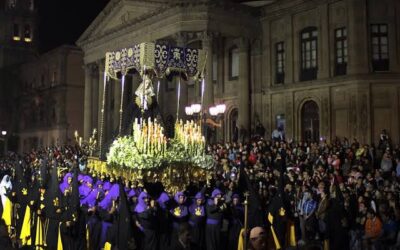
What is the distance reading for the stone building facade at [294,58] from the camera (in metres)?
26.5

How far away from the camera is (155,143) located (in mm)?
12961

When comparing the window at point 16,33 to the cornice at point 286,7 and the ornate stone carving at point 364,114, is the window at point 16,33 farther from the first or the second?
the ornate stone carving at point 364,114

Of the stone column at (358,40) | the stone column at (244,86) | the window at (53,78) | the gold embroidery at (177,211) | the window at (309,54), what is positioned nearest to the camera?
the gold embroidery at (177,211)

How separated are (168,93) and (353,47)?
656 inches

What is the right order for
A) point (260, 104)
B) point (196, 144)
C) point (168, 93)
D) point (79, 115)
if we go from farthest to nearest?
point (79, 115), point (168, 93), point (260, 104), point (196, 144)

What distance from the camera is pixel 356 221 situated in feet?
39.5

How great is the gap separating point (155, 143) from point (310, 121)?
60.1ft

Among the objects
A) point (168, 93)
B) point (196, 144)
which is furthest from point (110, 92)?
point (196, 144)

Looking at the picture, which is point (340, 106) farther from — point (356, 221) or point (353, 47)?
point (356, 221)

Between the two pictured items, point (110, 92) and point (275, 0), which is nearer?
point (275, 0)

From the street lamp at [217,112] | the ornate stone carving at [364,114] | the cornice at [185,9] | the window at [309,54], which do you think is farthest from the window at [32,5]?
the ornate stone carving at [364,114]

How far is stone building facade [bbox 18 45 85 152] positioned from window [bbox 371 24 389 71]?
33.4 metres

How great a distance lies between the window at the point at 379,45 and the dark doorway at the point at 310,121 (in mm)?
4240

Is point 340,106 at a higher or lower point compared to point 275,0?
lower
